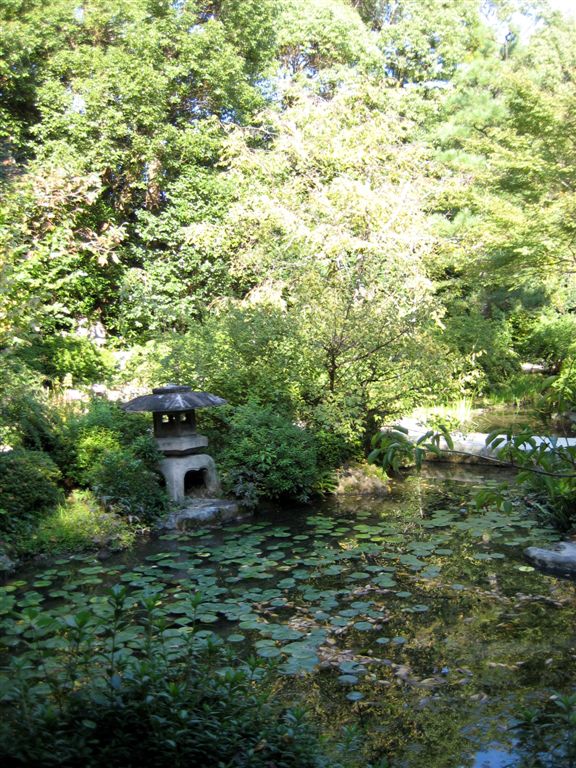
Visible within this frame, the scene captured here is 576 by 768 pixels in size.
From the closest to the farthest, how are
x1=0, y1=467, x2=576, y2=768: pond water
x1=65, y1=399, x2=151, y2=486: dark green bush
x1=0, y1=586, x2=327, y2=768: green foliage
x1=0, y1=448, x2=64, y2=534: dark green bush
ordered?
1. x1=0, y1=586, x2=327, y2=768: green foliage
2. x1=0, y1=467, x2=576, y2=768: pond water
3. x1=0, y1=448, x2=64, y2=534: dark green bush
4. x1=65, y1=399, x2=151, y2=486: dark green bush

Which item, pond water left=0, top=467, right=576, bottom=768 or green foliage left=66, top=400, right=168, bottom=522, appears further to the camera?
green foliage left=66, top=400, right=168, bottom=522

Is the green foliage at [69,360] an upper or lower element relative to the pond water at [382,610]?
upper

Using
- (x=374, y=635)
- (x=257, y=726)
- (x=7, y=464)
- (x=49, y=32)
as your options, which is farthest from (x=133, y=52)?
(x=257, y=726)

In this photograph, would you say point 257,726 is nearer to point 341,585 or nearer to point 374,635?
point 374,635

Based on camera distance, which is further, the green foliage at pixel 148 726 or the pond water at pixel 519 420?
the pond water at pixel 519 420

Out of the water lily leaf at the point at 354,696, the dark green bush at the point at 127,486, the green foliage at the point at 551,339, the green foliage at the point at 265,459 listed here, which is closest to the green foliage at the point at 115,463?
the dark green bush at the point at 127,486

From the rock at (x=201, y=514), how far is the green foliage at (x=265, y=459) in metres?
0.19

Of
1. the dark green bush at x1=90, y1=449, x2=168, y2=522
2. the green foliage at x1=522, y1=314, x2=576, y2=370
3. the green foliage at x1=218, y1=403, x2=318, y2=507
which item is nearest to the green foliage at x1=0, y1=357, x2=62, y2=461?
the dark green bush at x1=90, y1=449, x2=168, y2=522

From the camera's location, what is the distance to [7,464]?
6016mm

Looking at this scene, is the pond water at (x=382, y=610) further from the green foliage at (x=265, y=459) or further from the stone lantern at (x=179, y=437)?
the stone lantern at (x=179, y=437)

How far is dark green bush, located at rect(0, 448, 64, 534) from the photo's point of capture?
5.86 metres

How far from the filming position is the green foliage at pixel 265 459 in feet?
24.3

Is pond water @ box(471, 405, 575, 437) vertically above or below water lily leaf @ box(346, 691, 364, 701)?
below

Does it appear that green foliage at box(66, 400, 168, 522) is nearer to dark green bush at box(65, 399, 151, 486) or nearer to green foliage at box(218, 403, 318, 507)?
dark green bush at box(65, 399, 151, 486)
